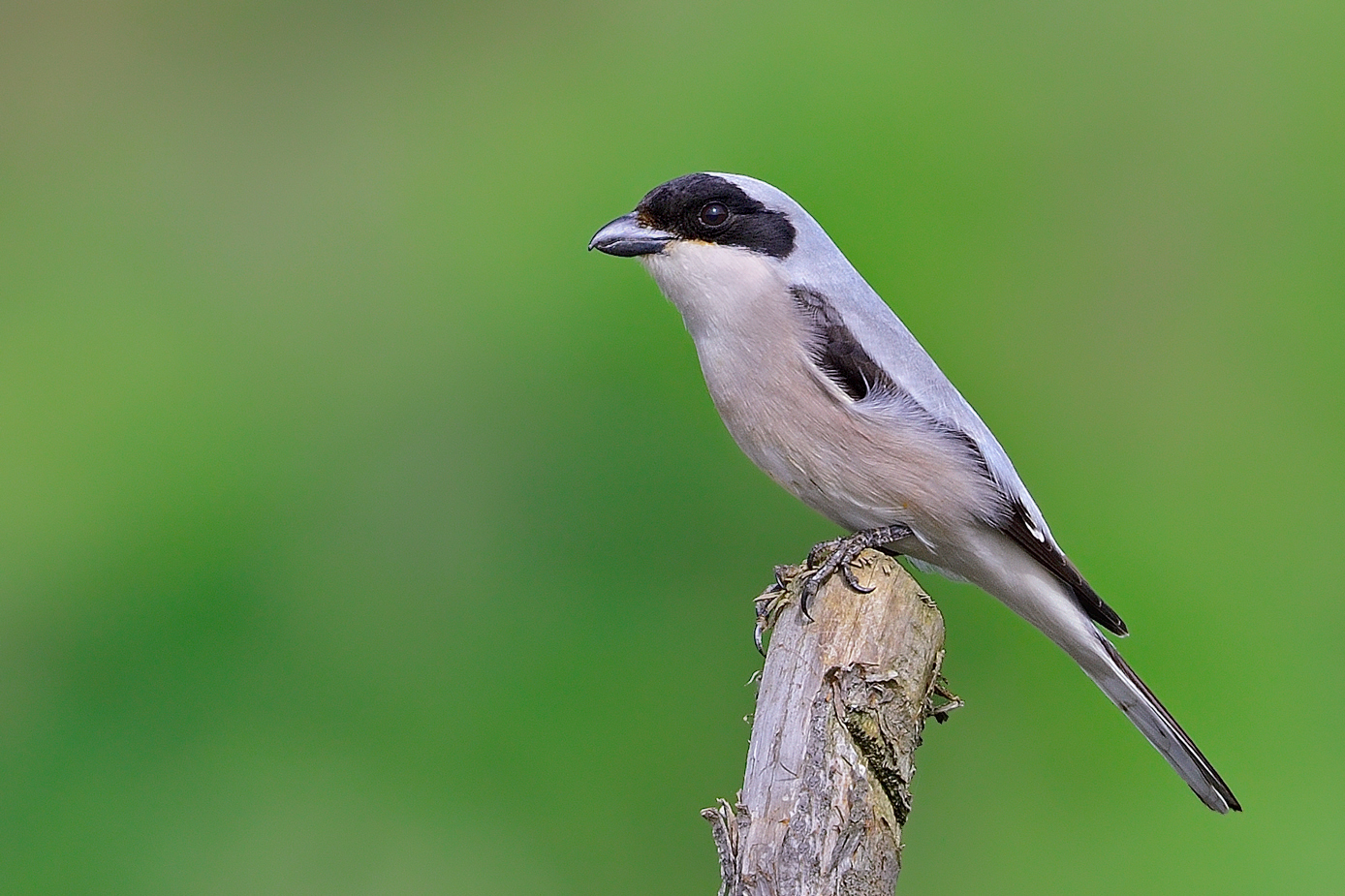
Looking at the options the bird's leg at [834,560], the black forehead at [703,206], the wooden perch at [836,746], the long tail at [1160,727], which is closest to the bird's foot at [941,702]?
the wooden perch at [836,746]

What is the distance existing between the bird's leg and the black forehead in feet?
1.92

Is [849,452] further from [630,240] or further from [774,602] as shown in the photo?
[630,240]

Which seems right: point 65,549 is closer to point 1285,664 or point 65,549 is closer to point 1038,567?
point 1038,567

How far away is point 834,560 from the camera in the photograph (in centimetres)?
198

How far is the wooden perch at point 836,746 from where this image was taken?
64.9 inches

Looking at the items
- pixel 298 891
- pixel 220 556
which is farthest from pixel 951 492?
pixel 220 556

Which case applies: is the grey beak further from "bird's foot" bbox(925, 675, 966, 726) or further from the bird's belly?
"bird's foot" bbox(925, 675, 966, 726)

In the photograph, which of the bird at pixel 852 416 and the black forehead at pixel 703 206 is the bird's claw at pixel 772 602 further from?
the black forehead at pixel 703 206

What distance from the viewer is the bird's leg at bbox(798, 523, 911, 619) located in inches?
76.1

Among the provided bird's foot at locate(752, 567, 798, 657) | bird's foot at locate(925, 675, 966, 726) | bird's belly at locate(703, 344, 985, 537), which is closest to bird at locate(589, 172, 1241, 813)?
bird's belly at locate(703, 344, 985, 537)

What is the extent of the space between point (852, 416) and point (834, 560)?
35 centimetres

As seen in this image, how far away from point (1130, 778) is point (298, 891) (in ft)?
7.33

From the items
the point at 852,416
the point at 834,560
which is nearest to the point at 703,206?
the point at 852,416

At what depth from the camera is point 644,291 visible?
4137mm
